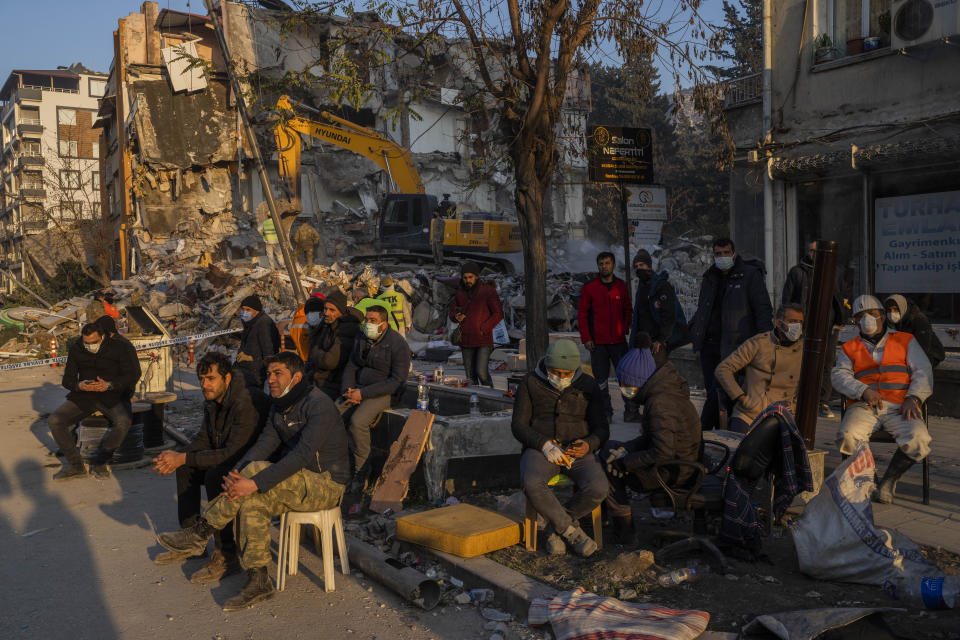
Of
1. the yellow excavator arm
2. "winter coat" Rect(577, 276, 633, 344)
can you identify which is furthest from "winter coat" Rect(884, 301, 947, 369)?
the yellow excavator arm

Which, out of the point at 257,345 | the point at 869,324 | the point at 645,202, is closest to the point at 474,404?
the point at 257,345

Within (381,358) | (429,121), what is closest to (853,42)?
(381,358)

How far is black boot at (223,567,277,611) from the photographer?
15.7 ft

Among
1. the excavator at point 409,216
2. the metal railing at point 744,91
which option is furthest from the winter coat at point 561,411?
the excavator at point 409,216

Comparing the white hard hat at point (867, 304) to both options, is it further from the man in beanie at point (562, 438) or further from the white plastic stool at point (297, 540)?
the white plastic stool at point (297, 540)

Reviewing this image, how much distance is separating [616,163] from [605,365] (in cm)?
281

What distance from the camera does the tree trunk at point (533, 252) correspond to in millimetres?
8234

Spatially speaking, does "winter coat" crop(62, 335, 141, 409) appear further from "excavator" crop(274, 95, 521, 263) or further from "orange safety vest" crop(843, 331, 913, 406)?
"excavator" crop(274, 95, 521, 263)

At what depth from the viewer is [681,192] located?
142 feet

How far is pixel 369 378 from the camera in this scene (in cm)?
765

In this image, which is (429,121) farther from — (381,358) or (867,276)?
(381,358)

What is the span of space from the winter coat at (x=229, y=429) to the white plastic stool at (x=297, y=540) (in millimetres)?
712

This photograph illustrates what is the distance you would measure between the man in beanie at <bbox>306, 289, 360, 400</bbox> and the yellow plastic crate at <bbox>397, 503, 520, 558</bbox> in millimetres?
2773

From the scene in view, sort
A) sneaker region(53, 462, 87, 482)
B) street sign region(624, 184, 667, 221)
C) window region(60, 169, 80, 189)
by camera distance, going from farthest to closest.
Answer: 1. window region(60, 169, 80, 189)
2. street sign region(624, 184, 667, 221)
3. sneaker region(53, 462, 87, 482)
